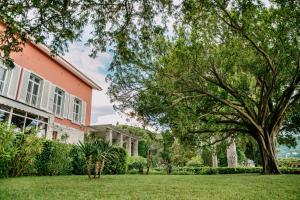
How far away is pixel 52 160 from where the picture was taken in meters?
11.8

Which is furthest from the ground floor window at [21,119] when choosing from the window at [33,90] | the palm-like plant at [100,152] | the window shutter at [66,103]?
the palm-like plant at [100,152]

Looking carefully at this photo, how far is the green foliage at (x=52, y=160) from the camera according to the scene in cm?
1148

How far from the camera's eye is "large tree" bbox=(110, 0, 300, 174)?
10.9m

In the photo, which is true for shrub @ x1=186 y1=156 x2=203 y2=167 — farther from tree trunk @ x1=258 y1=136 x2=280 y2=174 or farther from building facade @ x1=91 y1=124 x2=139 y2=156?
tree trunk @ x1=258 y1=136 x2=280 y2=174

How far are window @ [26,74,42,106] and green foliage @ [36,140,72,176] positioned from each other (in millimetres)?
5797

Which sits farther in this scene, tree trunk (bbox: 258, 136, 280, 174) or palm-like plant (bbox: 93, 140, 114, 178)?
tree trunk (bbox: 258, 136, 280, 174)

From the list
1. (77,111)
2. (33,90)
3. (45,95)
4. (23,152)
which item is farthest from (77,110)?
(23,152)

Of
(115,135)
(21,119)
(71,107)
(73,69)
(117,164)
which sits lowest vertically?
(117,164)

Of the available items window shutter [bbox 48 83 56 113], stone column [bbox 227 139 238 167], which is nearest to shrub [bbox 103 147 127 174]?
window shutter [bbox 48 83 56 113]

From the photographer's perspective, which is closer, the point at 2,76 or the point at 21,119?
the point at 2,76

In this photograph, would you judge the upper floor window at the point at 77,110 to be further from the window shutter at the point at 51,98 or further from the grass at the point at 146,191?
the grass at the point at 146,191

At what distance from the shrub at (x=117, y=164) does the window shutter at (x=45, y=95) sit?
5.84m

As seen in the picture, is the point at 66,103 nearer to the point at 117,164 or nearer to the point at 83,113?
the point at 83,113

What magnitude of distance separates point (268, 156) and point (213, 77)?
5020 millimetres
